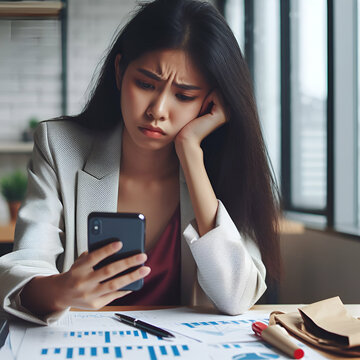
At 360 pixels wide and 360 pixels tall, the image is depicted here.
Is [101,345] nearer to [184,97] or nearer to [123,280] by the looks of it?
[123,280]

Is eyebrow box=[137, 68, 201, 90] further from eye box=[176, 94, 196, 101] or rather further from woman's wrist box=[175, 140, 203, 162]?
woman's wrist box=[175, 140, 203, 162]

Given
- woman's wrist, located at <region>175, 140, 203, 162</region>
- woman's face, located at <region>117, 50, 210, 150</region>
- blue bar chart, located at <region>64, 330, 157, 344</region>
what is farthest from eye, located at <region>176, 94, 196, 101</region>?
blue bar chart, located at <region>64, 330, 157, 344</region>

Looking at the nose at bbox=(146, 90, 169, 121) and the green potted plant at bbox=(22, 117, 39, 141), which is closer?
the nose at bbox=(146, 90, 169, 121)

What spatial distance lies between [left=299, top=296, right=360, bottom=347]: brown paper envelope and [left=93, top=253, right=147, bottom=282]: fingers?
0.31 metres

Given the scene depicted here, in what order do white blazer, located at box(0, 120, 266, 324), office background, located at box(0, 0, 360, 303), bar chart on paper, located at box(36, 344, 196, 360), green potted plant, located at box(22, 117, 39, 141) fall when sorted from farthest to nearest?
green potted plant, located at box(22, 117, 39, 141)
office background, located at box(0, 0, 360, 303)
white blazer, located at box(0, 120, 266, 324)
bar chart on paper, located at box(36, 344, 196, 360)

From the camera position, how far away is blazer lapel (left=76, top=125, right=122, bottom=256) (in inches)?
50.8

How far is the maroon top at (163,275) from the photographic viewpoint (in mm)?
1381

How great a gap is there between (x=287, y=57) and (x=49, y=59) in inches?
70.8

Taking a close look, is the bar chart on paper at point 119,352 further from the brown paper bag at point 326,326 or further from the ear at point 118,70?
the ear at point 118,70

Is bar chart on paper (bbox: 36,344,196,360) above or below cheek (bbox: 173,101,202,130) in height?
below

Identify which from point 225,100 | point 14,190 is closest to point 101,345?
point 225,100

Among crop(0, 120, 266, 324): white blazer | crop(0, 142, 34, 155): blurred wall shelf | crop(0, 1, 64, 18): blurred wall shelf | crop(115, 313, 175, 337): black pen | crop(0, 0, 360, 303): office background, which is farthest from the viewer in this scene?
crop(0, 142, 34, 155): blurred wall shelf

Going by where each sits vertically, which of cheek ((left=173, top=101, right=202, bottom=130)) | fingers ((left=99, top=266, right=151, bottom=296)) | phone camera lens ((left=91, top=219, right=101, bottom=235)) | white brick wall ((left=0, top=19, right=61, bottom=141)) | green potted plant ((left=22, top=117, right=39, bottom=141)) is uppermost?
white brick wall ((left=0, top=19, right=61, bottom=141))

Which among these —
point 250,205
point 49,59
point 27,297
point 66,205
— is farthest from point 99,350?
point 49,59
